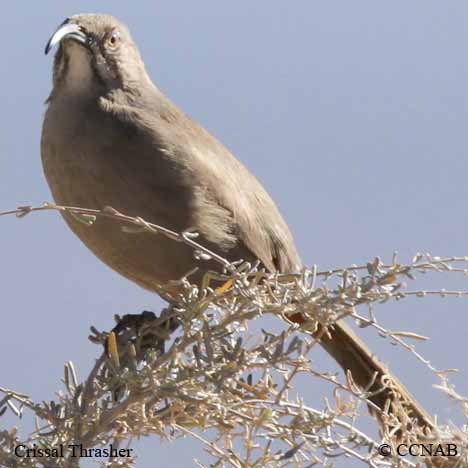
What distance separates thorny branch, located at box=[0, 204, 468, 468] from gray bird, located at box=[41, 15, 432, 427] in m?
1.52

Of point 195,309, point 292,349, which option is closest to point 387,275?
point 292,349

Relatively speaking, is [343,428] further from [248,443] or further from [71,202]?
[71,202]

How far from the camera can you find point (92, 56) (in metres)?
4.32

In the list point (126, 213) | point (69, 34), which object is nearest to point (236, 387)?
point (126, 213)

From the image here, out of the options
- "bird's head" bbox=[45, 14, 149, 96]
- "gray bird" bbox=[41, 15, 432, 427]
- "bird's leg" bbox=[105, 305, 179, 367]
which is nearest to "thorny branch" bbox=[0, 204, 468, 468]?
"bird's leg" bbox=[105, 305, 179, 367]

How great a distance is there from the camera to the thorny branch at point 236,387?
211cm

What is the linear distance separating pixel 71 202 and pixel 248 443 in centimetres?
186

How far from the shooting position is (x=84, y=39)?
429 cm

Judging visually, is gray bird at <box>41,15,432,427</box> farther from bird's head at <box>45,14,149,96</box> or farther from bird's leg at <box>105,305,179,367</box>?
bird's leg at <box>105,305,179,367</box>

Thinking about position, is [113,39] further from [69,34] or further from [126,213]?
[126,213]

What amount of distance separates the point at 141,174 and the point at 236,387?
1766 mm

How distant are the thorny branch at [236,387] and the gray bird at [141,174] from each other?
4.98 ft

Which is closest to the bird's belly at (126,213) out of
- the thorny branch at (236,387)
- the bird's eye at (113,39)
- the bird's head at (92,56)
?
the bird's head at (92,56)

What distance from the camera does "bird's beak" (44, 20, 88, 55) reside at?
4.01 m
